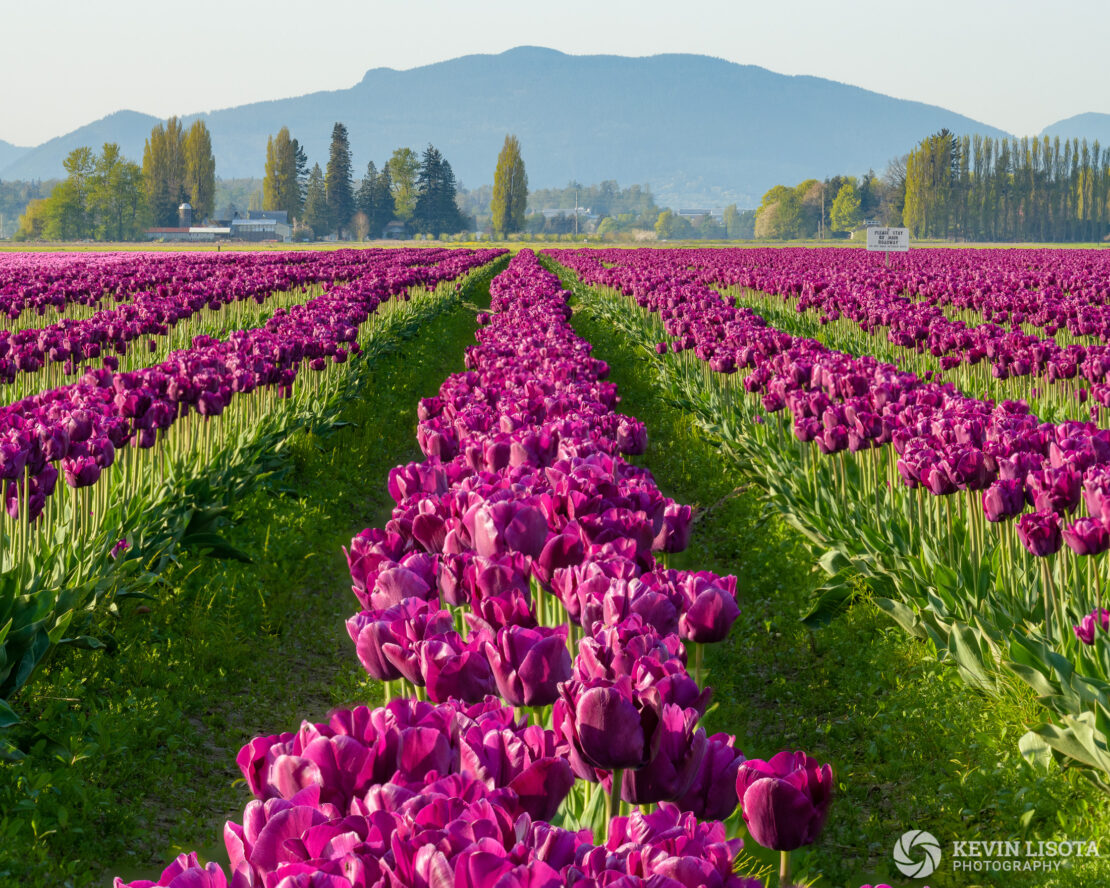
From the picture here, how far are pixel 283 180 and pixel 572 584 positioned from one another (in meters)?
149

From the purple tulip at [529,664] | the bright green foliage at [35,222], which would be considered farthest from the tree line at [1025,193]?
the purple tulip at [529,664]

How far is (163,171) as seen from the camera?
130 metres

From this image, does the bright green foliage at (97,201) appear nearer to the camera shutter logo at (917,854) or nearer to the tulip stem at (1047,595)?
the tulip stem at (1047,595)

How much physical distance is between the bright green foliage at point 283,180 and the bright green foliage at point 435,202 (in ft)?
57.3

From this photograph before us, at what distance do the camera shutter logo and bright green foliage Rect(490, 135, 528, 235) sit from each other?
137m

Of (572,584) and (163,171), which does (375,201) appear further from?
(572,584)

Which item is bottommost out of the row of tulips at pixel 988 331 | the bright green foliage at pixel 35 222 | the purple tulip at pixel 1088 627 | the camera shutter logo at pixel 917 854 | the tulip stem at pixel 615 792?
the camera shutter logo at pixel 917 854

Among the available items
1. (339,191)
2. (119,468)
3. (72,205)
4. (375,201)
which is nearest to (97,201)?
(72,205)

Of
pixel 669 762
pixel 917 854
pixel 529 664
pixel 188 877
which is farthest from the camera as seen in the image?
pixel 917 854

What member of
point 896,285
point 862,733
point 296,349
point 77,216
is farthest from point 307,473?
point 77,216

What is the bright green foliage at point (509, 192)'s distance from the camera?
13788cm

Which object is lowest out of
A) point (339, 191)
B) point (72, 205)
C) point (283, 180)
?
point (72, 205)

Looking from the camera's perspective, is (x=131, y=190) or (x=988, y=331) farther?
(x=131, y=190)

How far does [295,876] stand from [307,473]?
325 inches
